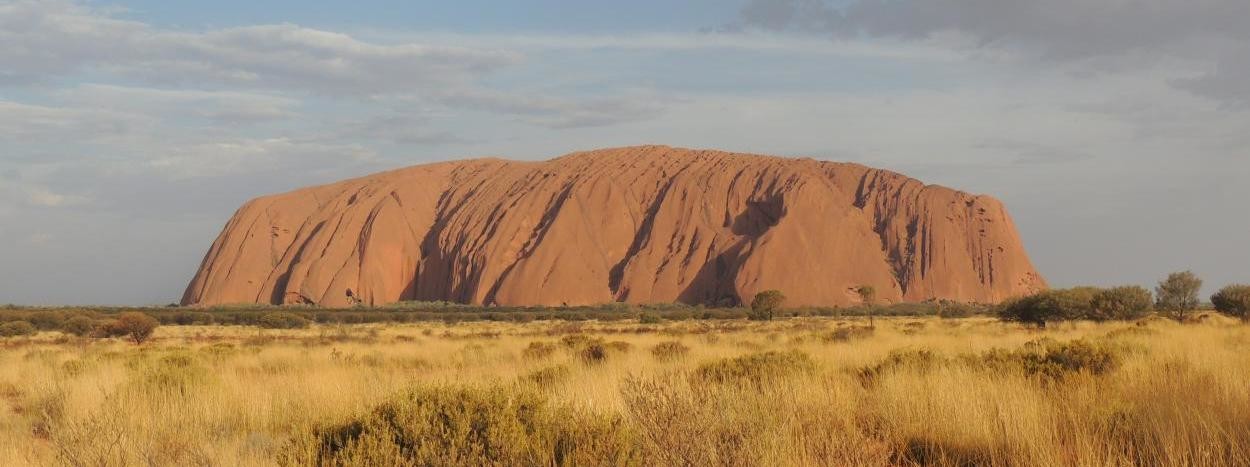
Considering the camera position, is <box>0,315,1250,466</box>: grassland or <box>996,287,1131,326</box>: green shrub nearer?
<box>0,315,1250,466</box>: grassland

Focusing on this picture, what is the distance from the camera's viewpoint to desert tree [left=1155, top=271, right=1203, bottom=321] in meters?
44.2

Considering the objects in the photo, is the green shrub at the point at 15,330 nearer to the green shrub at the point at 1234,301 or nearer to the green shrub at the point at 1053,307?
the green shrub at the point at 1053,307

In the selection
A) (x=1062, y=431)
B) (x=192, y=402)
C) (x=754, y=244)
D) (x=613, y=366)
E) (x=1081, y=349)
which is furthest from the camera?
(x=754, y=244)

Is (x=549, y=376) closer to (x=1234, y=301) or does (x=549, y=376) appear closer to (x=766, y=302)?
(x=1234, y=301)

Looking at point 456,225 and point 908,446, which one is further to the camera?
point 456,225

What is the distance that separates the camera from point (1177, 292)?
4462 centimetres

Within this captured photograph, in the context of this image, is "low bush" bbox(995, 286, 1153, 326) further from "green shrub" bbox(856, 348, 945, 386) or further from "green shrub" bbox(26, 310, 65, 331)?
"green shrub" bbox(26, 310, 65, 331)

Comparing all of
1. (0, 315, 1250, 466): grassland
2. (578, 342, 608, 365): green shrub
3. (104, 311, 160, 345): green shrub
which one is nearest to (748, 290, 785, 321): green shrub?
(104, 311, 160, 345): green shrub

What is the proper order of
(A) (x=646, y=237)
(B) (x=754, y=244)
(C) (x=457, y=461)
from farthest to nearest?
(A) (x=646, y=237)
(B) (x=754, y=244)
(C) (x=457, y=461)

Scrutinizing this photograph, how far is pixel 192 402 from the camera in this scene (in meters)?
9.70

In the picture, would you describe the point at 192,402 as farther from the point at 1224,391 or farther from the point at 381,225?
the point at 381,225

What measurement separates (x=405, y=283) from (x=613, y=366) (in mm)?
95606

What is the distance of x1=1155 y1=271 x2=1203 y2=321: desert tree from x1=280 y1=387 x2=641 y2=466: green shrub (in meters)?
46.3

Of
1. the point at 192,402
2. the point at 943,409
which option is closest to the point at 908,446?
the point at 943,409
